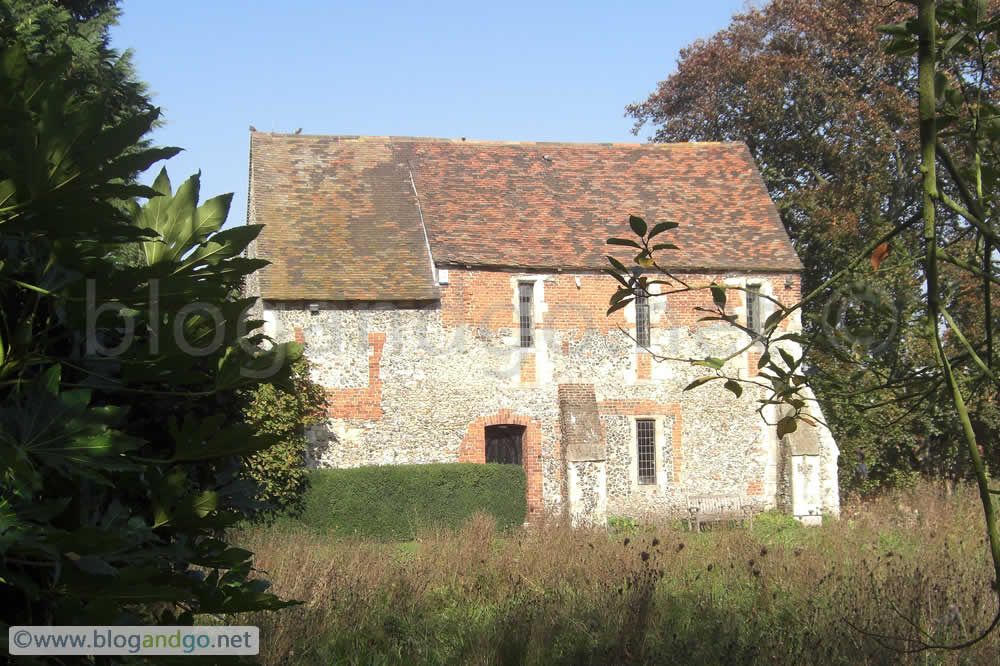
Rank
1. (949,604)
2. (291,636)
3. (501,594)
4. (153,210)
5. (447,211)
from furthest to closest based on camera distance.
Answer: (447,211)
(501,594)
(949,604)
(291,636)
(153,210)

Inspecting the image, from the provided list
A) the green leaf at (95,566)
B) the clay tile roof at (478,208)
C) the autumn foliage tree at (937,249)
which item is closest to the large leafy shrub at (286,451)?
the clay tile roof at (478,208)

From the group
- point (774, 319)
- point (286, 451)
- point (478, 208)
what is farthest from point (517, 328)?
point (774, 319)

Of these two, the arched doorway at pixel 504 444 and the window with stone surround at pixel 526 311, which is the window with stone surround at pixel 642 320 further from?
the arched doorway at pixel 504 444

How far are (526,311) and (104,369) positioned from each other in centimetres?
2094

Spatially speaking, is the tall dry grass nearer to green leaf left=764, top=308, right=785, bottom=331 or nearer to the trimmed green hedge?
green leaf left=764, top=308, right=785, bottom=331

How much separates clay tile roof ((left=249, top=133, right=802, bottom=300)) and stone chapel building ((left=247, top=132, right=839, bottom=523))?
56mm

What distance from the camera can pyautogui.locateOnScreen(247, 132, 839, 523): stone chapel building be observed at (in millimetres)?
22500

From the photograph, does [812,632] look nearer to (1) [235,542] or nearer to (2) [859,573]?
(2) [859,573]

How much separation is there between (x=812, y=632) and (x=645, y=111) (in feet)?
100

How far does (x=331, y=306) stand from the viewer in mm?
22359

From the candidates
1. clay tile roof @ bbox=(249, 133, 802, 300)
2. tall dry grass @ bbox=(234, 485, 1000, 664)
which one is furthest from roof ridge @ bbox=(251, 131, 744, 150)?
tall dry grass @ bbox=(234, 485, 1000, 664)

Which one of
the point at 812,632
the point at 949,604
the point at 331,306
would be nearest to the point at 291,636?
the point at 812,632

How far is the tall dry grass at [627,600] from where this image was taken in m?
7.50

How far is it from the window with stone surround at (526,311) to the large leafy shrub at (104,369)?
20.0 meters
